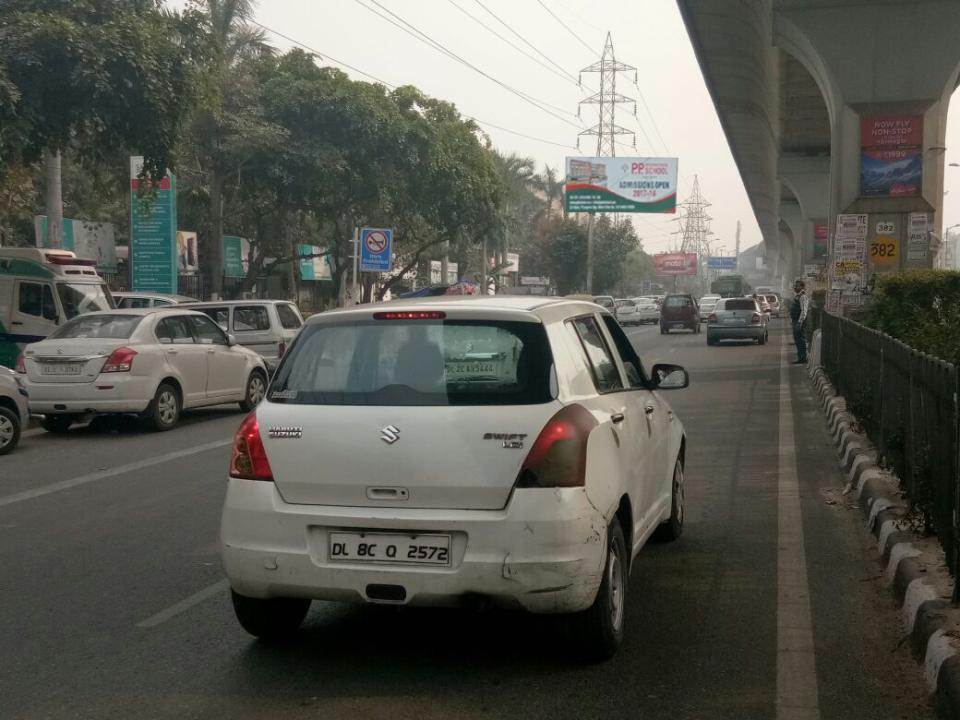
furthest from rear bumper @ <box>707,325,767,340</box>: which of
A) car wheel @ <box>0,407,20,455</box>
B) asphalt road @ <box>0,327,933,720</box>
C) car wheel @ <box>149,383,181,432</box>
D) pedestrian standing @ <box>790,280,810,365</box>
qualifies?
asphalt road @ <box>0,327,933,720</box>

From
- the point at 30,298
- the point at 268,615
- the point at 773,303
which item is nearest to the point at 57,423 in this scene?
the point at 30,298

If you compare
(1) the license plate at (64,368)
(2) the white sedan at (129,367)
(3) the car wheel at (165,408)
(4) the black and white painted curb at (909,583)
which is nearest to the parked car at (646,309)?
(2) the white sedan at (129,367)

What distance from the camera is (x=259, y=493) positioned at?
4812 mm

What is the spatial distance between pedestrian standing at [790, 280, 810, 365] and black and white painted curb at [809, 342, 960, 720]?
1504 centimetres

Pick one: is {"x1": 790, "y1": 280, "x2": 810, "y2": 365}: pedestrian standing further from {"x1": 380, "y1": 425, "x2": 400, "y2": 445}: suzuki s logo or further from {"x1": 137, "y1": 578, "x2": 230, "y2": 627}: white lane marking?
{"x1": 380, "y1": 425, "x2": 400, "y2": 445}: suzuki s logo

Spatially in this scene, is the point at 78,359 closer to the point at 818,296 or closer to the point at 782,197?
the point at 818,296

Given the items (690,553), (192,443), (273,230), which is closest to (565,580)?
(690,553)

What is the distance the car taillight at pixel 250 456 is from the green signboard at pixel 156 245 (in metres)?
23.2

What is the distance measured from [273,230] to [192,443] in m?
26.1

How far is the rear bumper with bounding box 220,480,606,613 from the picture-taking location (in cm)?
450

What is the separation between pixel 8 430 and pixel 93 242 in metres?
23.9

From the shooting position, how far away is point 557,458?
456cm

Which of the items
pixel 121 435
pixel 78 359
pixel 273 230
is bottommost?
pixel 121 435

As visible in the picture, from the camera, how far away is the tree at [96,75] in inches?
613
